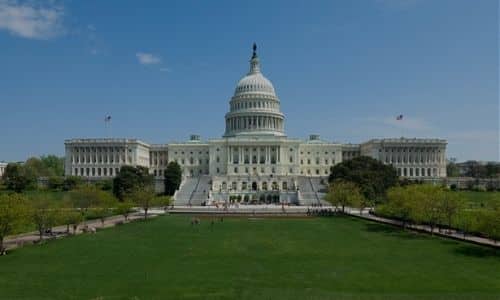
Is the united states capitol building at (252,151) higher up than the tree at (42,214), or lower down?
higher up

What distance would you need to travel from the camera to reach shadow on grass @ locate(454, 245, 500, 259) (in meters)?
33.1

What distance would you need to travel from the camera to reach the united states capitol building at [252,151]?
427ft

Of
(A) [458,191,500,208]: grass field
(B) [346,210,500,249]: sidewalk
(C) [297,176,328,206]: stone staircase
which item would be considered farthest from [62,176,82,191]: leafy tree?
(A) [458,191,500,208]: grass field

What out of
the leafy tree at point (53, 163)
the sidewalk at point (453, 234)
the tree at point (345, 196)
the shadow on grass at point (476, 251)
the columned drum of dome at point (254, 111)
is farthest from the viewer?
the leafy tree at point (53, 163)

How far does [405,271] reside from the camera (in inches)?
1094

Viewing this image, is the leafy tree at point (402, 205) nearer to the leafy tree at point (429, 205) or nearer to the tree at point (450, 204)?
the leafy tree at point (429, 205)

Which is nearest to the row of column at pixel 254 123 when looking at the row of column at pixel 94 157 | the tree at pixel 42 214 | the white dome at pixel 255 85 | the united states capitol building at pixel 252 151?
the united states capitol building at pixel 252 151

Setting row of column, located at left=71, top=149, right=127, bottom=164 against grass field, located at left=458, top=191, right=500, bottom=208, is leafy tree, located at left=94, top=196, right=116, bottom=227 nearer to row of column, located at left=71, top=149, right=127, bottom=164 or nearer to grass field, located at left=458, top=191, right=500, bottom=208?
grass field, located at left=458, top=191, right=500, bottom=208

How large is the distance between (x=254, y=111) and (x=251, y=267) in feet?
371

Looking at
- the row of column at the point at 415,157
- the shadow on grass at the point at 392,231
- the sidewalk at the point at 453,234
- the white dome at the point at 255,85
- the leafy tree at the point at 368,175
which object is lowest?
the shadow on grass at the point at 392,231

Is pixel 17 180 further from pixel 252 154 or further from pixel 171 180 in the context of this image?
pixel 252 154

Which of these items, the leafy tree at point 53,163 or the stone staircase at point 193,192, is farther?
the leafy tree at point 53,163

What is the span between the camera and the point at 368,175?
85625 millimetres

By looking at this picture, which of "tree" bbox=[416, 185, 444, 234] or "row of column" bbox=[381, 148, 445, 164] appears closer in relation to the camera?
"tree" bbox=[416, 185, 444, 234]
